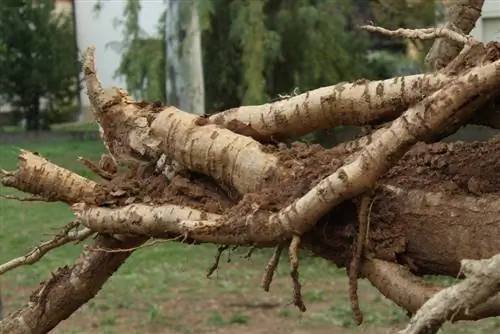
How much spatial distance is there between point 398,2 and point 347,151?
965cm

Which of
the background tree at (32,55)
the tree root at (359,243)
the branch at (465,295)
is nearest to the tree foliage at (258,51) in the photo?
the tree root at (359,243)

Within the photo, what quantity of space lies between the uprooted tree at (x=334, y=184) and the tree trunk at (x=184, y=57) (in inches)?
282

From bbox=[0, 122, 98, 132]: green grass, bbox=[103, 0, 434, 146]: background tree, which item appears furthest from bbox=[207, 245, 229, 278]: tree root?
bbox=[0, 122, 98, 132]: green grass

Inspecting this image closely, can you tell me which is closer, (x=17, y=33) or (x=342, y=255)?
(x=342, y=255)

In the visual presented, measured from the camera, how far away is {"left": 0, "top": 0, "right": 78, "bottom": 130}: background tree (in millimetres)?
20891

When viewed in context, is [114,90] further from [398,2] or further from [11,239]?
[398,2]

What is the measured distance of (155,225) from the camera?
11.2ft

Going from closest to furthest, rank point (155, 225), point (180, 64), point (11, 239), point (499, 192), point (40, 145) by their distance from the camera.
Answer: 1. point (499, 192)
2. point (155, 225)
3. point (11, 239)
4. point (180, 64)
5. point (40, 145)

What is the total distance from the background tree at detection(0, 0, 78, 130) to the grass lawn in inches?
428

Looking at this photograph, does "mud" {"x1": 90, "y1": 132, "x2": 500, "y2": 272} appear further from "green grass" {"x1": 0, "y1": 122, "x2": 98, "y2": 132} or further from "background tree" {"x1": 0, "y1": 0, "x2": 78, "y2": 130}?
"green grass" {"x1": 0, "y1": 122, "x2": 98, "y2": 132}

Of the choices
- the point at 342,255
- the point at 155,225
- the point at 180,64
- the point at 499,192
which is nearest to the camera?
the point at 499,192

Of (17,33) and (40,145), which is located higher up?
(17,33)

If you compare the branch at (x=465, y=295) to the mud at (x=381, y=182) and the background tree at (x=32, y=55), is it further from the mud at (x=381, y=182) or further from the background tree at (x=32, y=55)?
the background tree at (x=32, y=55)

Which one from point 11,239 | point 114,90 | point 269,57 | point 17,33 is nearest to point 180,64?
point 269,57
